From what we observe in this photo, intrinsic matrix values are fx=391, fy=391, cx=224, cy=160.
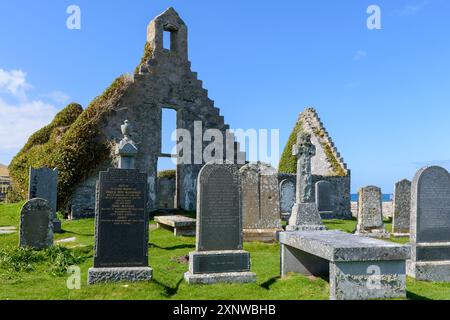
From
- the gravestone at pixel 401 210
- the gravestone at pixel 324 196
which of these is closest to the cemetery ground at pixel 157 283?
the gravestone at pixel 401 210

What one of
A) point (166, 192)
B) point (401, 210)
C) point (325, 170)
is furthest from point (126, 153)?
point (325, 170)

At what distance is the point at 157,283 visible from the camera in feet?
22.7

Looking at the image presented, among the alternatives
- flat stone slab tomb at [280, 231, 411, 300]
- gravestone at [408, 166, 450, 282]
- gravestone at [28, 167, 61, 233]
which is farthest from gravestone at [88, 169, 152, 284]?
gravestone at [28, 167, 61, 233]

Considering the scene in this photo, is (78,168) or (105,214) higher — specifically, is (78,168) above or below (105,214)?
above

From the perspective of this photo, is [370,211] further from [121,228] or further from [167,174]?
[167,174]

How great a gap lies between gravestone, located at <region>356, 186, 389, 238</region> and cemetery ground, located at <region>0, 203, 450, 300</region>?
13.6 feet

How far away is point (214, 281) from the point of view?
706 cm

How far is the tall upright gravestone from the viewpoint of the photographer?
6.93 meters

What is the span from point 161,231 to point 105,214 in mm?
6868

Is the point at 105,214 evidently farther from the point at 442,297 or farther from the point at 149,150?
the point at 149,150

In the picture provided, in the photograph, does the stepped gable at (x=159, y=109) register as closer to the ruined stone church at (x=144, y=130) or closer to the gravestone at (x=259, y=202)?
the ruined stone church at (x=144, y=130)

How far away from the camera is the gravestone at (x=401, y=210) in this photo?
45.9 feet

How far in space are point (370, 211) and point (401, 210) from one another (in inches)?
51.4
